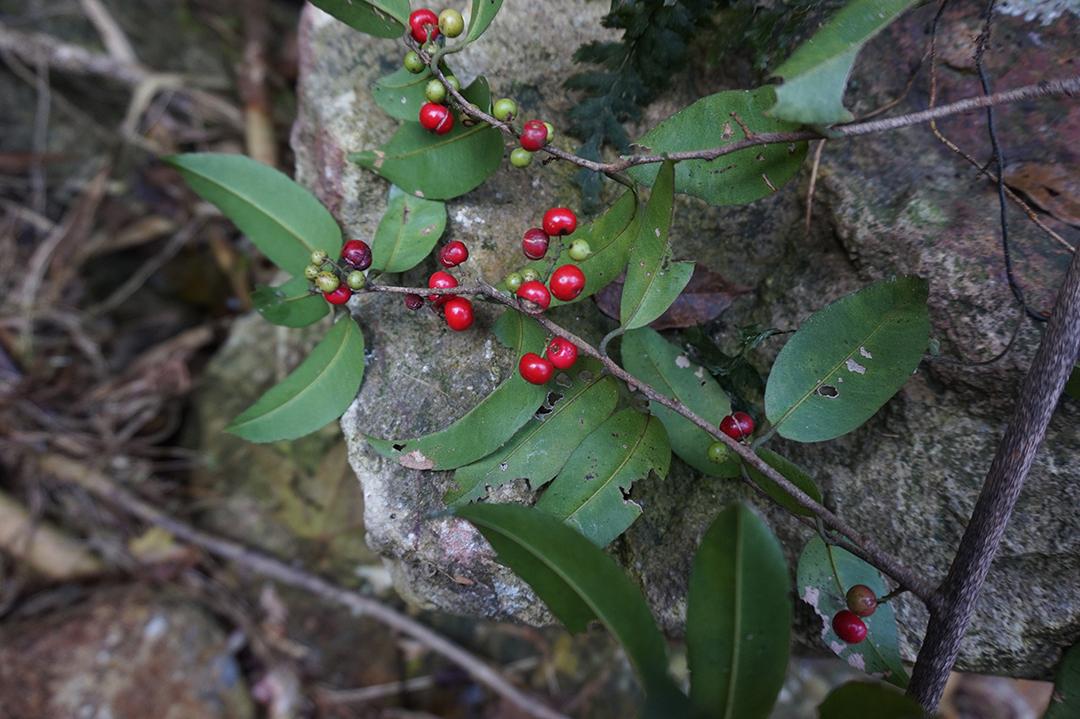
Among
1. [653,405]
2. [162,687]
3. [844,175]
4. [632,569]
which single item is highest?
[844,175]

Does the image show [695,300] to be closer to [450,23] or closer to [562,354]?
[562,354]

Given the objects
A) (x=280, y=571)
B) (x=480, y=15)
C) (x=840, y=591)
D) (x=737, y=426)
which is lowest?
(x=280, y=571)

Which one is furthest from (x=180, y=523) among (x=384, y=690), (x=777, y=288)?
(x=777, y=288)

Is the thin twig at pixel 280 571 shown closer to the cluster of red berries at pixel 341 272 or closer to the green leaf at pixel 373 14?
the cluster of red berries at pixel 341 272

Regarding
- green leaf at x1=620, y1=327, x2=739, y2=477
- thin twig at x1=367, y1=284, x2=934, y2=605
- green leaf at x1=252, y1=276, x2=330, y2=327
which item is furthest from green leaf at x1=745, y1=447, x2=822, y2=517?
green leaf at x1=252, y1=276, x2=330, y2=327

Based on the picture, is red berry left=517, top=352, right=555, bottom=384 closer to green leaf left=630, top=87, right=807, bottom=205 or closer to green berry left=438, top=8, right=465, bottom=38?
green leaf left=630, top=87, right=807, bottom=205

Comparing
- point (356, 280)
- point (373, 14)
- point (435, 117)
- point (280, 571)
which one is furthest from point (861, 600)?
point (280, 571)

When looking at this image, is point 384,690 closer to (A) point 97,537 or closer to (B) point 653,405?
(A) point 97,537
